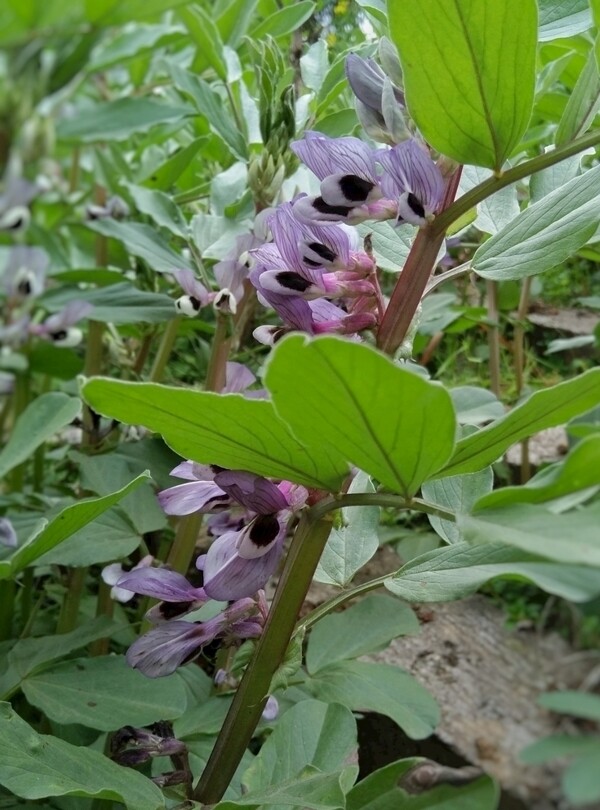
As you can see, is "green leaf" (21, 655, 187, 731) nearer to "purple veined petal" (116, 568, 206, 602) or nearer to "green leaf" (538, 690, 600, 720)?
"purple veined petal" (116, 568, 206, 602)

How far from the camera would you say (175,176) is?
1.02 m

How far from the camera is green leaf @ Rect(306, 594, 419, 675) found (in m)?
0.71

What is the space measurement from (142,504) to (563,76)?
0.68m

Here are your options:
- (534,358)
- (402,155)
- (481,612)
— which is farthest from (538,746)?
(534,358)

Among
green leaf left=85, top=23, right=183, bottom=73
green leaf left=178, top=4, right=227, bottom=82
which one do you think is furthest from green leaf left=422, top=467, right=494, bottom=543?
green leaf left=85, top=23, right=183, bottom=73

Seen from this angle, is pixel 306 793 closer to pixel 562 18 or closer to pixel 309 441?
pixel 309 441

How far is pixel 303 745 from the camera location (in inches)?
21.3

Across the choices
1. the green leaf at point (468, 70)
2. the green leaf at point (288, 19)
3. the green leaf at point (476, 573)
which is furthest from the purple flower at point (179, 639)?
the green leaf at point (288, 19)

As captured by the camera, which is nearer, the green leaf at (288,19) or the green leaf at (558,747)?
the green leaf at (558,747)

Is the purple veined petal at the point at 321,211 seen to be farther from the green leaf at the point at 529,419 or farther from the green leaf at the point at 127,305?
the green leaf at the point at 127,305

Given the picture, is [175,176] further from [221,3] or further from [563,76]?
[563,76]

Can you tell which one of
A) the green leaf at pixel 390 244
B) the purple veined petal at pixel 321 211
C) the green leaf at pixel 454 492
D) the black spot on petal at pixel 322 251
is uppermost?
the purple veined petal at pixel 321 211

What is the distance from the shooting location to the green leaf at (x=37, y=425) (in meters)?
0.69

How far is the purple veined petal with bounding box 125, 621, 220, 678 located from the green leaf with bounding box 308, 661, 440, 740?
6.5 inches
